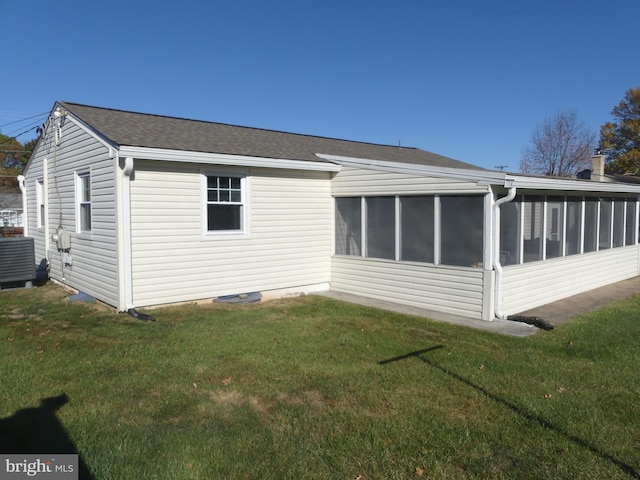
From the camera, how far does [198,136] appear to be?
1016 centimetres

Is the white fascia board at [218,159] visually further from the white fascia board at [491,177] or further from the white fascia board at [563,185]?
the white fascia board at [563,185]

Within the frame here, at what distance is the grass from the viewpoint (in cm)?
364

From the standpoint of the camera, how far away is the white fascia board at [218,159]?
8.12 m

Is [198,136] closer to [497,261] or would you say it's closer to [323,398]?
[497,261]

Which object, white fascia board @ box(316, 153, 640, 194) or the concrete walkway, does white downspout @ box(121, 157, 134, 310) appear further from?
white fascia board @ box(316, 153, 640, 194)

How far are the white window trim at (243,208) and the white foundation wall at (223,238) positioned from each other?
0.13 ft

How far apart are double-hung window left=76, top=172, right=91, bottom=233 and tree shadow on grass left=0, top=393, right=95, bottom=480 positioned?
6.20m

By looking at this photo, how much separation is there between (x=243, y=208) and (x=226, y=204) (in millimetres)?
381

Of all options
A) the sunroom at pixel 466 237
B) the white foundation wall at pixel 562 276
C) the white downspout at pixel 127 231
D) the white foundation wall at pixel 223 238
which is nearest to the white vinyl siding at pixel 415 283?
the sunroom at pixel 466 237

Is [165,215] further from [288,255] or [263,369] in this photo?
[263,369]

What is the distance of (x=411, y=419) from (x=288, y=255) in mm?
6495

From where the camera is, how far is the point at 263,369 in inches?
220

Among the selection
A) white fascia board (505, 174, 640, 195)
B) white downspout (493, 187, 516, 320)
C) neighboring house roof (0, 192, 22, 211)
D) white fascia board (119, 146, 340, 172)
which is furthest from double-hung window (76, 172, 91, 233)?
neighboring house roof (0, 192, 22, 211)

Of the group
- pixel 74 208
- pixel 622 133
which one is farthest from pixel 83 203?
pixel 622 133
